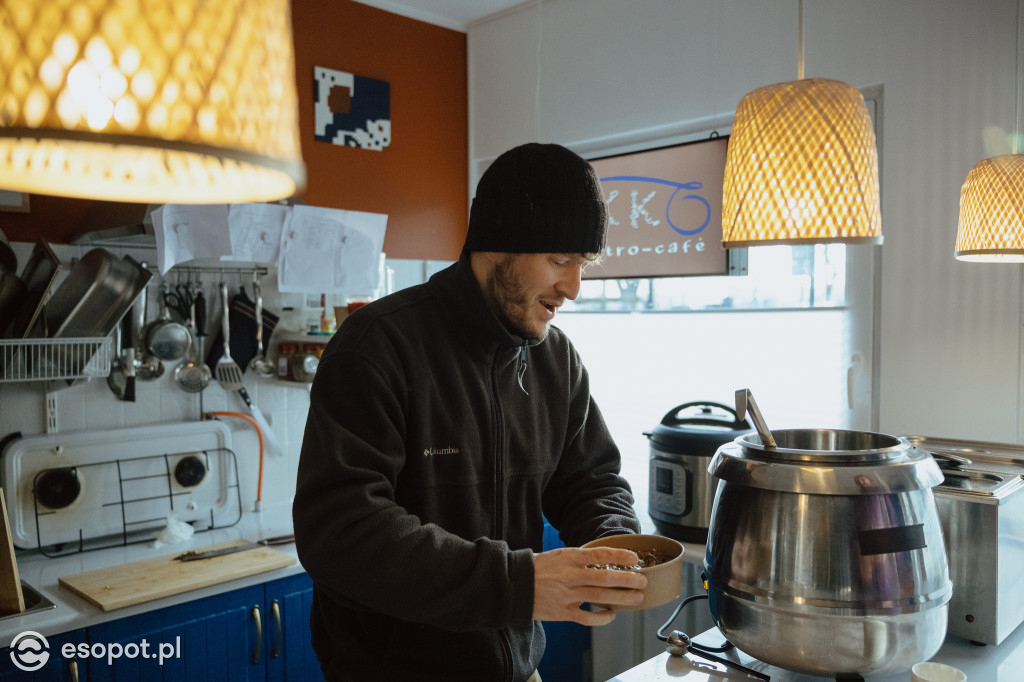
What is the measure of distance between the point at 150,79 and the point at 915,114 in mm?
2333

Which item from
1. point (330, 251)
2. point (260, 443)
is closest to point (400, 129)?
point (330, 251)

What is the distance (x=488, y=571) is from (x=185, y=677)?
134 cm

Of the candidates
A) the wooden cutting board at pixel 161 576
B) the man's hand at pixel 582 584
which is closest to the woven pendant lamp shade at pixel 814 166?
the man's hand at pixel 582 584

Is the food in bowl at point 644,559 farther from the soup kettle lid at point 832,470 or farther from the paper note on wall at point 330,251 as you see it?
the paper note on wall at point 330,251

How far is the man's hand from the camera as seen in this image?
1.08 meters

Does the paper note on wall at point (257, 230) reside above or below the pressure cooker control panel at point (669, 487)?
above

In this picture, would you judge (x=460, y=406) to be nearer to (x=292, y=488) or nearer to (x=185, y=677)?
(x=185, y=677)

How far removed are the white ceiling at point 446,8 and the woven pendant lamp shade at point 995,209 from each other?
223cm

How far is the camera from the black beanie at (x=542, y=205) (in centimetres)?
134

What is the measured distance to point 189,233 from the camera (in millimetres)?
2486

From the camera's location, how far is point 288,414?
3002 mm

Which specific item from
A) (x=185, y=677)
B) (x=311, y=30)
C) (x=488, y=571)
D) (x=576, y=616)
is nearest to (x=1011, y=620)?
(x=576, y=616)

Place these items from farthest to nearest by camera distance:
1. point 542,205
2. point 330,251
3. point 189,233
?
point 330,251 < point 189,233 < point 542,205

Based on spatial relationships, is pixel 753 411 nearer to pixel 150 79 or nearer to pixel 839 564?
pixel 839 564
